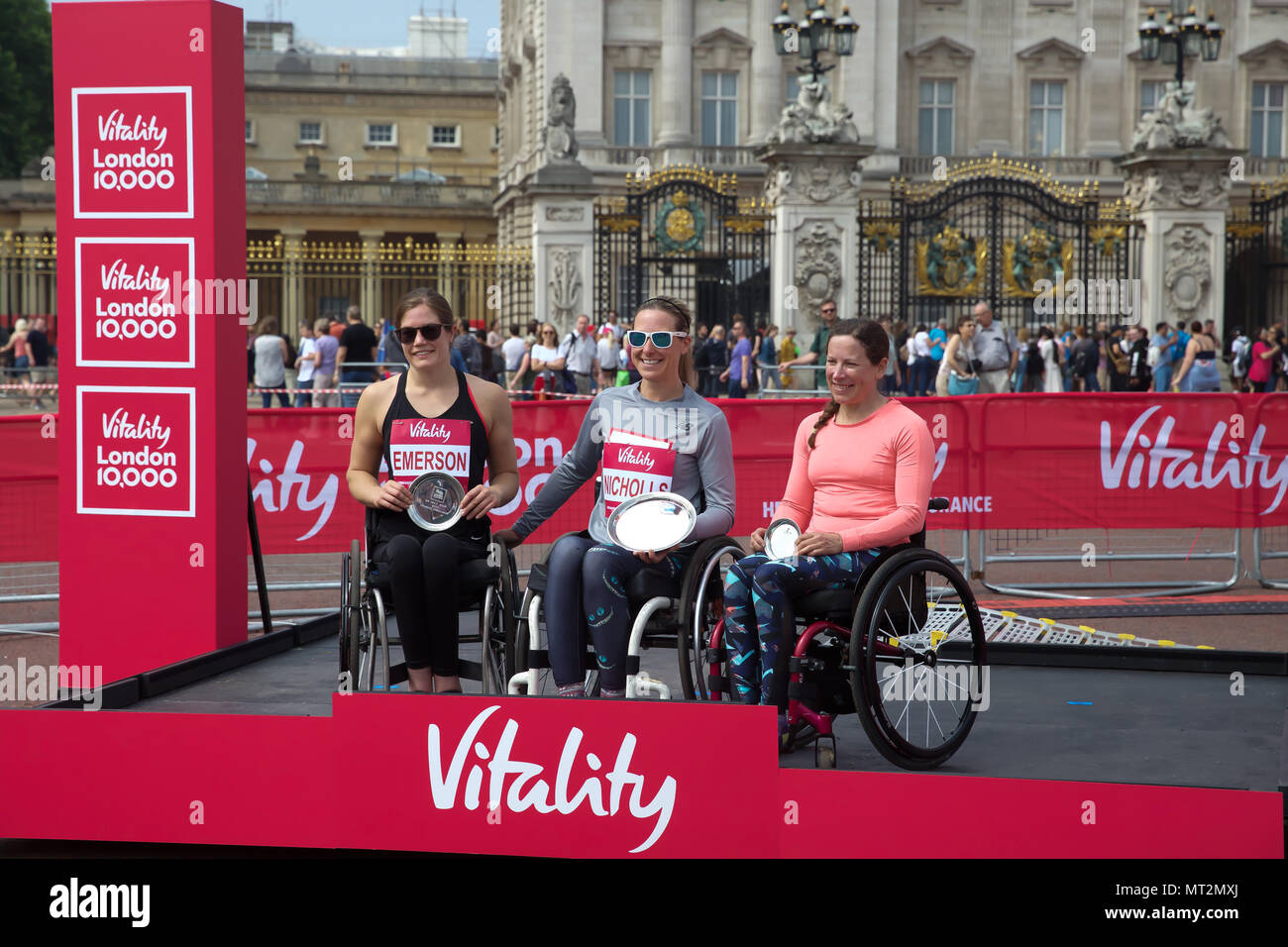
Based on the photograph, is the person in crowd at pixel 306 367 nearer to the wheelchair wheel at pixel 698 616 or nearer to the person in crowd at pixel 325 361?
the person in crowd at pixel 325 361

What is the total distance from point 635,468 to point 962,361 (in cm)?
1151

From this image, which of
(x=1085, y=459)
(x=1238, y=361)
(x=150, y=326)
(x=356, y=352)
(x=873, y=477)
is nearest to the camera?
(x=873, y=477)


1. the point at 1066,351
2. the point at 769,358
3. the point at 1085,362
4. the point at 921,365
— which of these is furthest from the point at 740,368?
the point at 1066,351

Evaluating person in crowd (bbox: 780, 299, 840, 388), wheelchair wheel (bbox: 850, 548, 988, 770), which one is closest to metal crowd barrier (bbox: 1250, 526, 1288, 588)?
wheelchair wheel (bbox: 850, 548, 988, 770)

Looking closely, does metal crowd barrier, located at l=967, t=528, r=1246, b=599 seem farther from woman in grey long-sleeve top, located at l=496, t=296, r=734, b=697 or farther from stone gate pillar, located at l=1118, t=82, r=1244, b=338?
stone gate pillar, located at l=1118, t=82, r=1244, b=338

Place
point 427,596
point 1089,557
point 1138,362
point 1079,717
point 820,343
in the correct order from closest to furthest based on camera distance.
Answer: point 427,596 → point 1079,717 → point 1089,557 → point 820,343 → point 1138,362

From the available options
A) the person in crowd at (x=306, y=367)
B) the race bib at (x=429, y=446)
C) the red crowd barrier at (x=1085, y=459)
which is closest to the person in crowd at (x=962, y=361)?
the red crowd barrier at (x=1085, y=459)

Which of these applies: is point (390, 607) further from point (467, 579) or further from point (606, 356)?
point (606, 356)

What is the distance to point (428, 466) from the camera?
582 cm

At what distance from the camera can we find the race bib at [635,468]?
5.70 meters

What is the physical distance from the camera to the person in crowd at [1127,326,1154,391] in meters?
21.5

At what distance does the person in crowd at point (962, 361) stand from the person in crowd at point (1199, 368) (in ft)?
15.9

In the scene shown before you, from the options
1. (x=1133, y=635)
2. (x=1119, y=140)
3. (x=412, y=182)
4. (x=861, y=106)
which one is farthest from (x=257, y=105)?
(x=1133, y=635)

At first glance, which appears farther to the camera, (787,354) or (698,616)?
(787,354)
